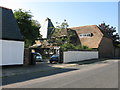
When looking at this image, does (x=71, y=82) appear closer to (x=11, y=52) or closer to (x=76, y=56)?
(x=11, y=52)

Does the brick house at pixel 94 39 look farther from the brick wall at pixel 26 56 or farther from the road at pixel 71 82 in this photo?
the road at pixel 71 82

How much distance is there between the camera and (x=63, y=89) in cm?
654

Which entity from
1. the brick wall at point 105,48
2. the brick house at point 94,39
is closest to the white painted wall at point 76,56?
the brick house at point 94,39

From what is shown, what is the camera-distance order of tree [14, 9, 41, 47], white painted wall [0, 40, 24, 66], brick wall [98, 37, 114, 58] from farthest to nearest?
1. brick wall [98, 37, 114, 58]
2. tree [14, 9, 41, 47]
3. white painted wall [0, 40, 24, 66]

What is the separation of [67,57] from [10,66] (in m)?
9.50

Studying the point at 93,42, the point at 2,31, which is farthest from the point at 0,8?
the point at 93,42

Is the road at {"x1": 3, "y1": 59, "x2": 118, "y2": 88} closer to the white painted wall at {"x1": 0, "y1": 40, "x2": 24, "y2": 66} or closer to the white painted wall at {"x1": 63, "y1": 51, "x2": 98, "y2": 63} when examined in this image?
the white painted wall at {"x1": 0, "y1": 40, "x2": 24, "y2": 66}

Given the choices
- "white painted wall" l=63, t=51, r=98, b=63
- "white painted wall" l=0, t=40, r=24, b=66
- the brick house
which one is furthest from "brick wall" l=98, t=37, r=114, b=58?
"white painted wall" l=0, t=40, r=24, b=66

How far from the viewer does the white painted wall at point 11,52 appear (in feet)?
46.5

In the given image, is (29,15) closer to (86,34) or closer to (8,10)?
(8,10)

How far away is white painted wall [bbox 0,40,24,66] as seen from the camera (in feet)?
46.5

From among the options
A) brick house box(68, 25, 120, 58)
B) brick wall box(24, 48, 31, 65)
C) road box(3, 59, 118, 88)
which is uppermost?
brick house box(68, 25, 120, 58)

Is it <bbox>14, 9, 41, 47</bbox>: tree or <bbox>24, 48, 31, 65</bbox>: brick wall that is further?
<bbox>14, 9, 41, 47</bbox>: tree

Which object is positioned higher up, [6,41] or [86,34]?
[86,34]
